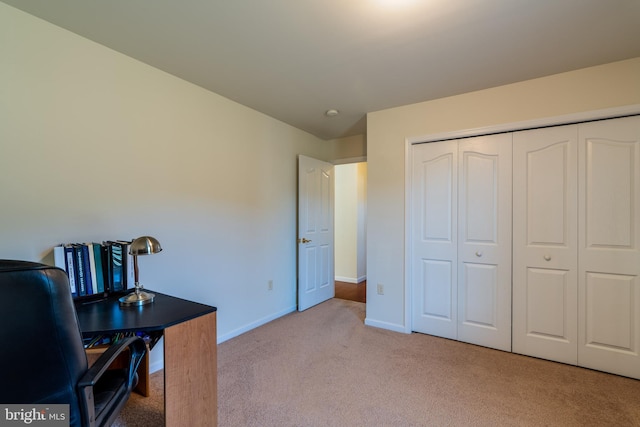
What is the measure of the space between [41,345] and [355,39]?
2100 millimetres

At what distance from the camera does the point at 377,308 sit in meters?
3.11

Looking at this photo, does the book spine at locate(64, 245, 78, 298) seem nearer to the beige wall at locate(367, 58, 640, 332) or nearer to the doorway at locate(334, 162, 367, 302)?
the beige wall at locate(367, 58, 640, 332)

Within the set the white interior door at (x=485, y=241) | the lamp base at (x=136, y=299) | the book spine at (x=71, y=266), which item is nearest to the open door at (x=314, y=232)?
the white interior door at (x=485, y=241)

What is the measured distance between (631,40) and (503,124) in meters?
0.84

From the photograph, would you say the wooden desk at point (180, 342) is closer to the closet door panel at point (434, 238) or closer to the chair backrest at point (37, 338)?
the chair backrest at point (37, 338)

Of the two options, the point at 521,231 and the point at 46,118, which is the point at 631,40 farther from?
the point at 46,118

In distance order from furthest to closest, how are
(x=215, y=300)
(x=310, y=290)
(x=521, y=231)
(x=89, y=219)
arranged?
(x=310, y=290)
(x=215, y=300)
(x=521, y=231)
(x=89, y=219)

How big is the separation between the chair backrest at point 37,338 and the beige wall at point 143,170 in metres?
1.02

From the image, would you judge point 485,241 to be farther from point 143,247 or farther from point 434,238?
point 143,247

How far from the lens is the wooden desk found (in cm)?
132

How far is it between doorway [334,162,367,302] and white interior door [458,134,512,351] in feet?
8.50

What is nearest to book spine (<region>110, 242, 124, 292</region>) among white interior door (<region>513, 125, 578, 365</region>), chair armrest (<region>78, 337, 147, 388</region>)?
chair armrest (<region>78, 337, 147, 388</region>)

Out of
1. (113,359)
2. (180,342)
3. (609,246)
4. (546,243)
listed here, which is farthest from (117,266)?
Answer: (609,246)

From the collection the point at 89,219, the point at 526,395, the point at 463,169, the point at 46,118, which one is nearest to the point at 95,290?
the point at 89,219
